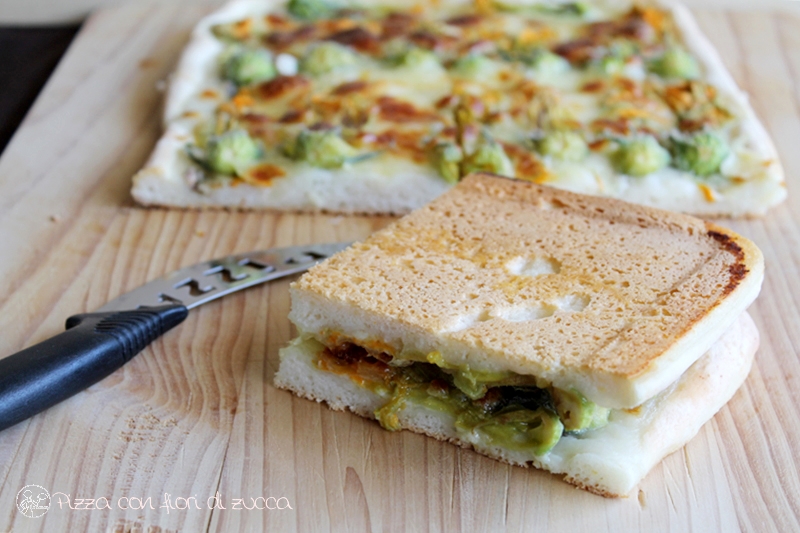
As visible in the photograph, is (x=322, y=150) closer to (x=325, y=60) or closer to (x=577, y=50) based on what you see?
(x=325, y=60)

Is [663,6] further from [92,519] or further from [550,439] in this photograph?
[92,519]

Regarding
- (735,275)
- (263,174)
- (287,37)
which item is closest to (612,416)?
(735,275)

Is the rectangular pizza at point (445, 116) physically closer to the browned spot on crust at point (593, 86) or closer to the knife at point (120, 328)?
the browned spot on crust at point (593, 86)

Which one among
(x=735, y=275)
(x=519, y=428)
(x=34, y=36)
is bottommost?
(x=34, y=36)

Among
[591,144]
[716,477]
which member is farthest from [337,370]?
[591,144]

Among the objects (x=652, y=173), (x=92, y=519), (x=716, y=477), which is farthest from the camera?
(x=652, y=173)

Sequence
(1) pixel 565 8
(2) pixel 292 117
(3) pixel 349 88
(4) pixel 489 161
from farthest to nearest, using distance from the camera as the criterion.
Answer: (1) pixel 565 8 → (3) pixel 349 88 → (2) pixel 292 117 → (4) pixel 489 161
